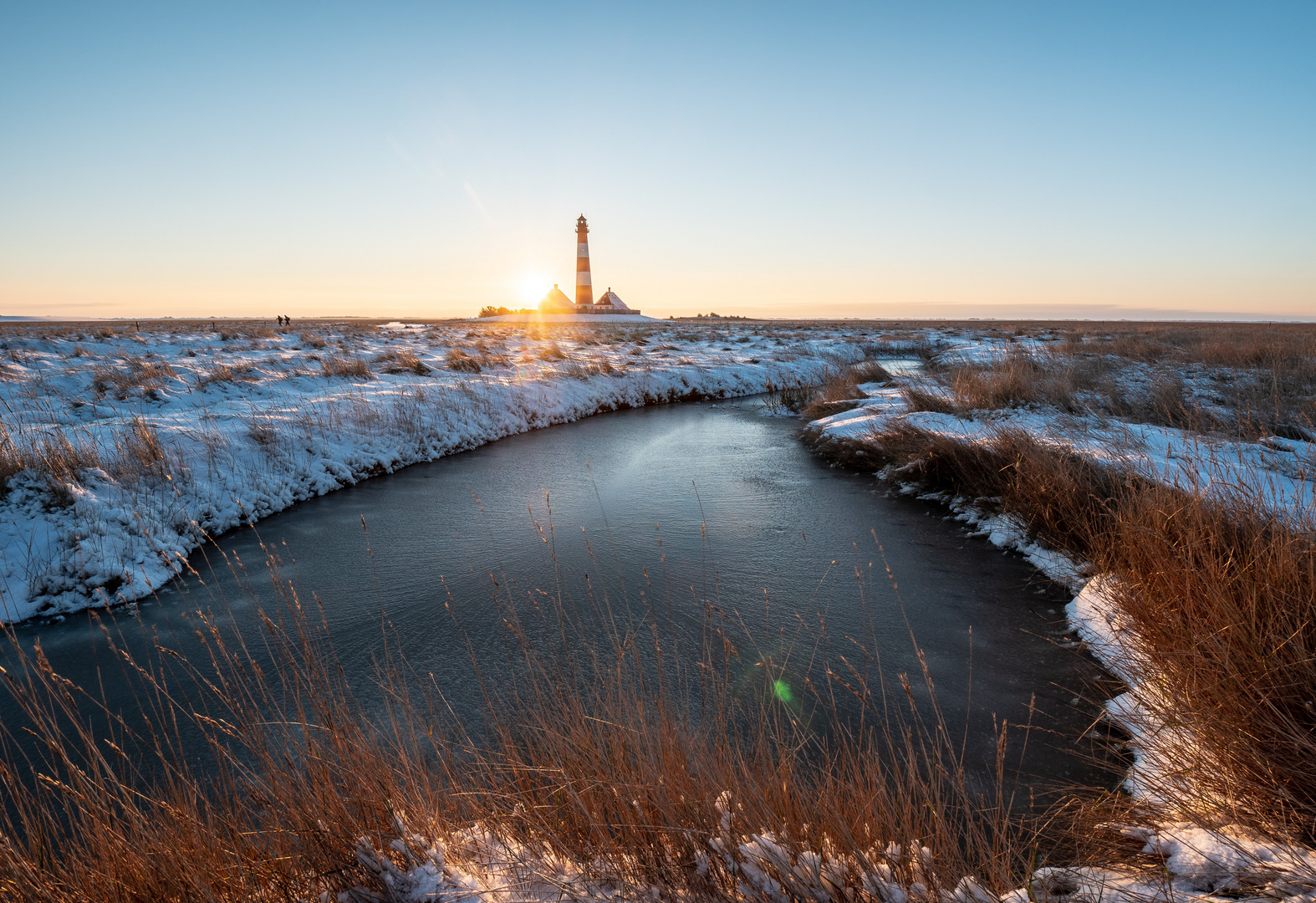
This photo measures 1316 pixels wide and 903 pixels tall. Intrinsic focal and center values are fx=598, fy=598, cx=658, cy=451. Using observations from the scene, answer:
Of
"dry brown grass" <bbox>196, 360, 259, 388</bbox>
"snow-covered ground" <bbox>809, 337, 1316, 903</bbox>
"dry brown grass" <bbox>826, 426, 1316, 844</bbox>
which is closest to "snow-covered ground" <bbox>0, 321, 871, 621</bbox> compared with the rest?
"dry brown grass" <bbox>196, 360, 259, 388</bbox>

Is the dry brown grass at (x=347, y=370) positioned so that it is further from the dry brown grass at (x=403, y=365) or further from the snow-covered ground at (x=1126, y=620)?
the snow-covered ground at (x=1126, y=620)

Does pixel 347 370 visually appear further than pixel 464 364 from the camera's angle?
No

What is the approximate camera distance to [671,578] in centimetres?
582

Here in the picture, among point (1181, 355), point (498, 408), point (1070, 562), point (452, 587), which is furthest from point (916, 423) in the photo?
point (1181, 355)

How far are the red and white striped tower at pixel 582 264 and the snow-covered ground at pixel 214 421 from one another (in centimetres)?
4215

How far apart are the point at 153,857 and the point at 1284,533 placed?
537 cm

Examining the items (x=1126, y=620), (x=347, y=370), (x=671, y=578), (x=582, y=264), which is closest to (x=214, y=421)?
(x=347, y=370)

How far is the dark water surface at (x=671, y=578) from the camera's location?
428cm

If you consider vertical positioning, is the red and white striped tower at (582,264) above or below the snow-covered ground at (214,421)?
above

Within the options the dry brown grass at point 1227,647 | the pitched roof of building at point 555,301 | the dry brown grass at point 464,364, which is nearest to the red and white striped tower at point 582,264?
the pitched roof of building at point 555,301

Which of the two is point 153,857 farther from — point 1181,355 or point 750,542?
point 1181,355

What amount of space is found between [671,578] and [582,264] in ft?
204

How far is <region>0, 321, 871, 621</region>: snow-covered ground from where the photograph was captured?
584cm

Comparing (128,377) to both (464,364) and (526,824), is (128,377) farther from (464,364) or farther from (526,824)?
(526,824)
